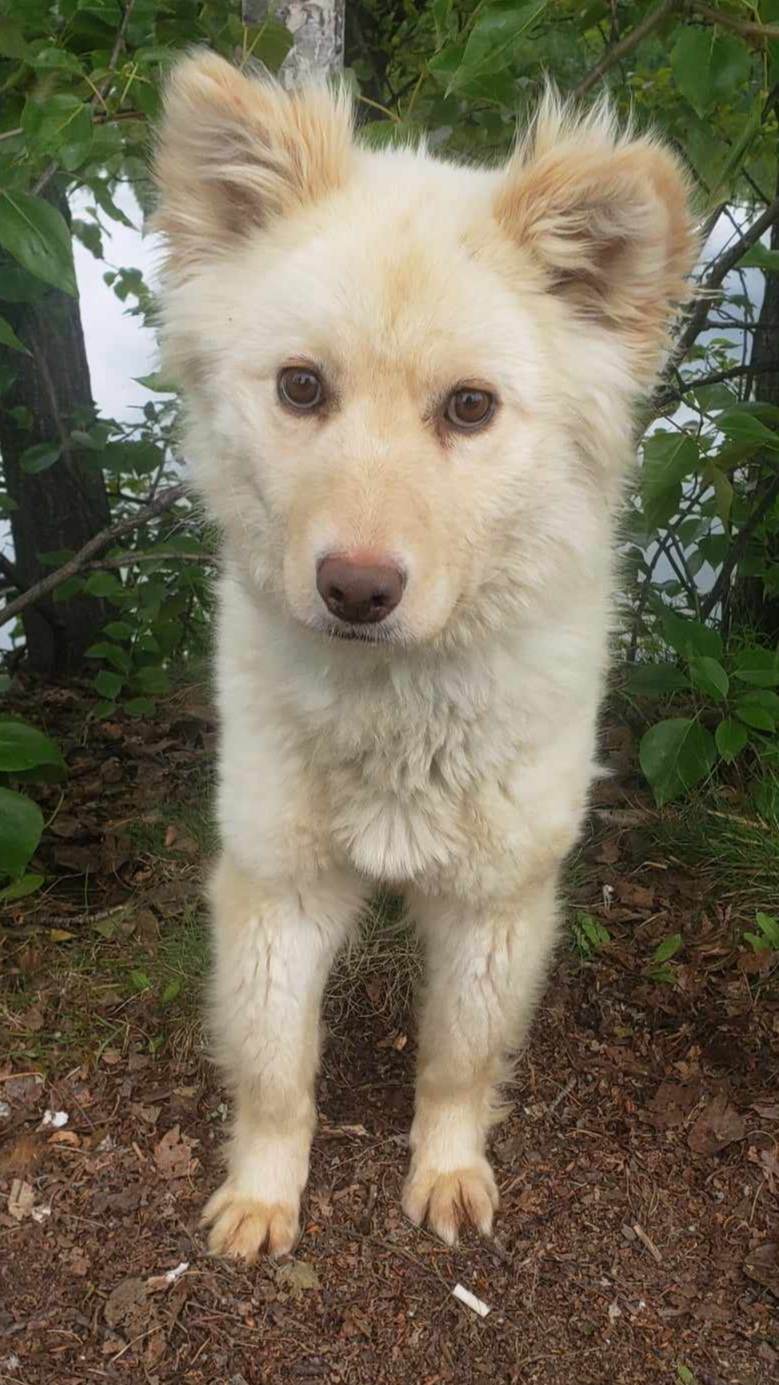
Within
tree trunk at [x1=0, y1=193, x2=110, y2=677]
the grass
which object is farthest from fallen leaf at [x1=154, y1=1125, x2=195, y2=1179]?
tree trunk at [x1=0, y1=193, x2=110, y2=677]

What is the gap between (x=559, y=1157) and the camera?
262 centimetres

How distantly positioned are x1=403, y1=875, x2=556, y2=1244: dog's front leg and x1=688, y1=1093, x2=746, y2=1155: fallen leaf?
1.56ft

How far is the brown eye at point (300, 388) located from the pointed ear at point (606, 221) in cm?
40

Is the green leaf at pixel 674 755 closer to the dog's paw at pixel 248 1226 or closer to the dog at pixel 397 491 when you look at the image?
the dog at pixel 397 491

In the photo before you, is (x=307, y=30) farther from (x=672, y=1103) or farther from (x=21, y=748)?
(x=672, y=1103)

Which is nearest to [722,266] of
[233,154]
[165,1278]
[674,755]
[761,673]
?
[761,673]

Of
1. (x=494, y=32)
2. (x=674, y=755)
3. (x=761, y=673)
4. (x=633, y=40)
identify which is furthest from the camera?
(x=674, y=755)

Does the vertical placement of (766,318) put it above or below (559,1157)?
above

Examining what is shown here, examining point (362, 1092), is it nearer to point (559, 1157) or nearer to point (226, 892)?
point (559, 1157)

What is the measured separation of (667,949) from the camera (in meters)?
3.09

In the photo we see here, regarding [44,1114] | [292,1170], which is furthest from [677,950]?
[44,1114]

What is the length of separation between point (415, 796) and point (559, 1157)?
1.11 m

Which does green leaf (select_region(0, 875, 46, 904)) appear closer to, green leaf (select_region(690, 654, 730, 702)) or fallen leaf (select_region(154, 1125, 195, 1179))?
fallen leaf (select_region(154, 1125, 195, 1179))

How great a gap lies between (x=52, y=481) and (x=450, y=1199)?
2976 mm
